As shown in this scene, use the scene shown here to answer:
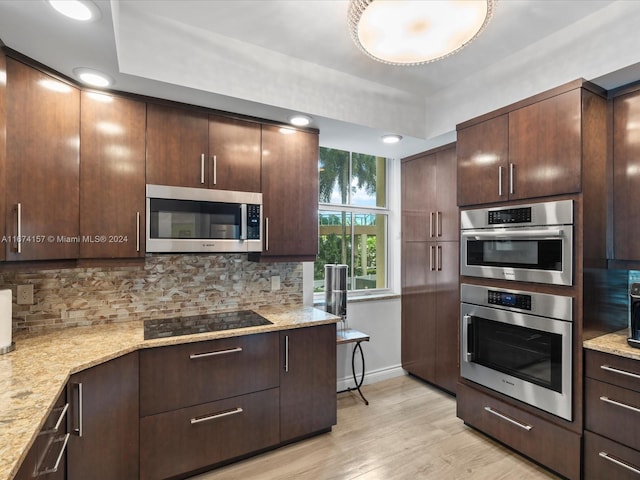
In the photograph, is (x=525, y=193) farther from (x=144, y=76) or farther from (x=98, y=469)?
(x=98, y=469)

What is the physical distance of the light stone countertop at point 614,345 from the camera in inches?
69.1

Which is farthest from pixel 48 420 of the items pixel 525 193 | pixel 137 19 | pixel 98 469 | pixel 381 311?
pixel 381 311

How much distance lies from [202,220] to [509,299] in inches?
82.9

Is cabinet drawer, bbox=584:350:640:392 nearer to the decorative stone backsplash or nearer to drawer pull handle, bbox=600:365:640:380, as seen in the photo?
drawer pull handle, bbox=600:365:640:380

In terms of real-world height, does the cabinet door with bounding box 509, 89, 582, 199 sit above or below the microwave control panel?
above

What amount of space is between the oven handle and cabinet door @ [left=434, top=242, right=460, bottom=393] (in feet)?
1.83

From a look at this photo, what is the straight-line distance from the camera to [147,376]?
74.7 inches

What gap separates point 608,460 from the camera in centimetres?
182

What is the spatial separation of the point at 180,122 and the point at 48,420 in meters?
1.73

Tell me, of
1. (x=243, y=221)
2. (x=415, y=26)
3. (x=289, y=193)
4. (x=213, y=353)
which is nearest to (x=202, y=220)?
(x=243, y=221)

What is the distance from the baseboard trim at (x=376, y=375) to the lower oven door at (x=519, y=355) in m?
1.08

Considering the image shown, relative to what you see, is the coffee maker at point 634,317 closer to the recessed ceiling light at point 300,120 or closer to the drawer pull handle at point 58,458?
the recessed ceiling light at point 300,120

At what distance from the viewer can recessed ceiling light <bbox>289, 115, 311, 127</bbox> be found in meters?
2.45

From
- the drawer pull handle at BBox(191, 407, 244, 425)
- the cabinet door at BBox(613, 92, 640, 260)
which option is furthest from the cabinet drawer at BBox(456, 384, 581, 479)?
the drawer pull handle at BBox(191, 407, 244, 425)
